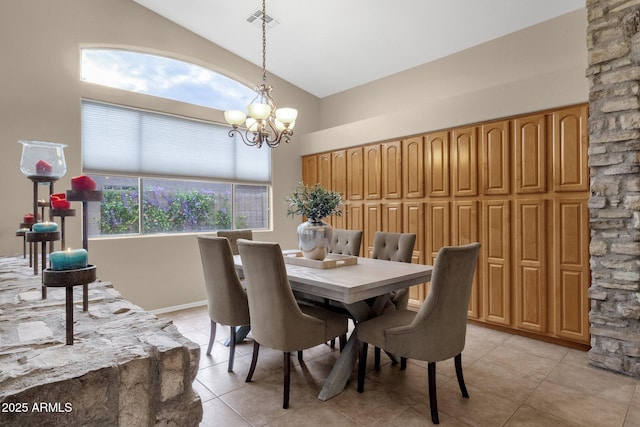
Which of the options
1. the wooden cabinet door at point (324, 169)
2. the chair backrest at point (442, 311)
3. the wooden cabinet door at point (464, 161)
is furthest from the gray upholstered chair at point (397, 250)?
the wooden cabinet door at point (324, 169)

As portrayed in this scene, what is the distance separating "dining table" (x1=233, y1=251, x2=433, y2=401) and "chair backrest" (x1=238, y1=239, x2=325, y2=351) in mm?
216

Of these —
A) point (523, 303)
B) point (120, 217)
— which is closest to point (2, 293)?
point (120, 217)

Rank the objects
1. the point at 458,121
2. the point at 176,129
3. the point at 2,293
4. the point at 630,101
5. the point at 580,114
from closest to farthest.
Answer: the point at 2,293, the point at 630,101, the point at 580,114, the point at 458,121, the point at 176,129

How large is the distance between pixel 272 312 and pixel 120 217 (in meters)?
2.76

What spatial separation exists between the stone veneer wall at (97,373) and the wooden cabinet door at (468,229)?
11.0 ft

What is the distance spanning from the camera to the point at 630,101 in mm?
2506

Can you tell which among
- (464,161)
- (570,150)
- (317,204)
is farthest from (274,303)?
(570,150)

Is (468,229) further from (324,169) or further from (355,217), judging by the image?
(324,169)

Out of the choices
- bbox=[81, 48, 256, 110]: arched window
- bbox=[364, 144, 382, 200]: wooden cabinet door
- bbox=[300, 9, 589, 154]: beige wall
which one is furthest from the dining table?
bbox=[81, 48, 256, 110]: arched window

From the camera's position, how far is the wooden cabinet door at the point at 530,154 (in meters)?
3.20

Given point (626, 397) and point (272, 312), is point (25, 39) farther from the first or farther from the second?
point (626, 397)

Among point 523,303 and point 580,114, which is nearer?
point 580,114

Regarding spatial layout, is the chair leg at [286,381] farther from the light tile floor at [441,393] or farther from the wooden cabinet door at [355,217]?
the wooden cabinet door at [355,217]

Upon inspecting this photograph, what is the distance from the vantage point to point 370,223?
4.63m
